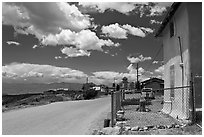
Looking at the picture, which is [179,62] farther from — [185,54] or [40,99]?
[40,99]

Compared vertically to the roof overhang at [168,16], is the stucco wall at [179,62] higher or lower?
lower

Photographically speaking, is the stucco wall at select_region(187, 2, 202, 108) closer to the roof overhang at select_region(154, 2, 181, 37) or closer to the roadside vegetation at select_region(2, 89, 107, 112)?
the roof overhang at select_region(154, 2, 181, 37)

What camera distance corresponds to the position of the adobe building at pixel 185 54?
884 centimetres

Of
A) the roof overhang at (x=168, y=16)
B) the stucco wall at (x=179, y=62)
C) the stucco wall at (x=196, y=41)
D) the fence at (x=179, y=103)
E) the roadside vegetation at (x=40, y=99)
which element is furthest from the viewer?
the roadside vegetation at (x=40, y=99)

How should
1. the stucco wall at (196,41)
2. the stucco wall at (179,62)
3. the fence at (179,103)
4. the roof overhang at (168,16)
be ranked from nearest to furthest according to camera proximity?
the fence at (179,103) → the stucco wall at (196,41) → the stucco wall at (179,62) → the roof overhang at (168,16)

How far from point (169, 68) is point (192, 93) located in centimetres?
Answer: 384

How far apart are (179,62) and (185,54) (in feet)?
3.13

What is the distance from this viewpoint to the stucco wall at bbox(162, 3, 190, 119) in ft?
30.2

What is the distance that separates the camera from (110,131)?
26.2 feet

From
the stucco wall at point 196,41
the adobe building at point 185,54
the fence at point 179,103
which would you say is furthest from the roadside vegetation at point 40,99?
the stucco wall at point 196,41

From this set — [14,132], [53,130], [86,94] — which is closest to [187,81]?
[53,130]

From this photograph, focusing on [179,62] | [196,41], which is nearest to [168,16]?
[179,62]

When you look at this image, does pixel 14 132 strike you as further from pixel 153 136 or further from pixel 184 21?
pixel 184 21

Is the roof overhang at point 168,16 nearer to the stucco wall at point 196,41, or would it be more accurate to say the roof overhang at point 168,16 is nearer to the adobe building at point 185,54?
the adobe building at point 185,54
